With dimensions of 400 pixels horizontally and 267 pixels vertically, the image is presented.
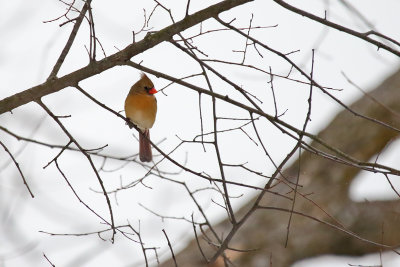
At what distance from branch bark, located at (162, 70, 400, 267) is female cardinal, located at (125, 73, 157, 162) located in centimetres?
122

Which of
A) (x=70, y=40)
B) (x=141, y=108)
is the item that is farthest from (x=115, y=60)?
(x=141, y=108)

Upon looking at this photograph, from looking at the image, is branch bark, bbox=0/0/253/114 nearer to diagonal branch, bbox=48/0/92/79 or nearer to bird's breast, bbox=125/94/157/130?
diagonal branch, bbox=48/0/92/79

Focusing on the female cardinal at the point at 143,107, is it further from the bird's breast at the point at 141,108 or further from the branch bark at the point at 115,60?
the branch bark at the point at 115,60

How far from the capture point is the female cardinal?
3.79m

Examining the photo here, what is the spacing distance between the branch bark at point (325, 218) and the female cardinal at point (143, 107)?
1.22 m

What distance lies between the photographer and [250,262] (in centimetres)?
476

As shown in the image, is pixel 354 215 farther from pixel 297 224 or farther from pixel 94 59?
pixel 94 59

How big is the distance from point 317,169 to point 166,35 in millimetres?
3293

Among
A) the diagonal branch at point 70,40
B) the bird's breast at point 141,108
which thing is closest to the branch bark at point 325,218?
the bird's breast at point 141,108

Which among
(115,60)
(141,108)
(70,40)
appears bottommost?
(115,60)

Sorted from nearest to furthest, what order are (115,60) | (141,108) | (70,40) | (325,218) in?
(115,60)
(70,40)
(141,108)
(325,218)

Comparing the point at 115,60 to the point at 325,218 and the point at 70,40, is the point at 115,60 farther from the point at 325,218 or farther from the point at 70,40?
the point at 325,218

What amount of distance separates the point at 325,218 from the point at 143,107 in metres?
1.90

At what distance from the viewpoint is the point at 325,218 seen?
482cm
